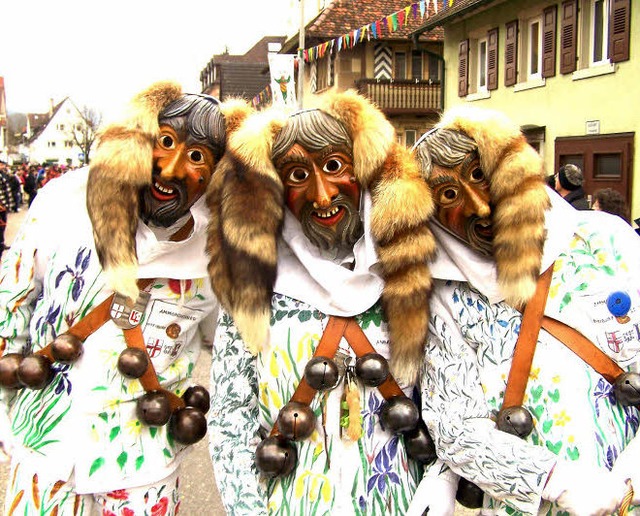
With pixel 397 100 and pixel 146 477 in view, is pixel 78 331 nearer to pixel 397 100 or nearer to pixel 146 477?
pixel 146 477

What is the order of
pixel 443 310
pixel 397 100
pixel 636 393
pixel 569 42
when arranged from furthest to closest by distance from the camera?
pixel 397 100
pixel 569 42
pixel 443 310
pixel 636 393

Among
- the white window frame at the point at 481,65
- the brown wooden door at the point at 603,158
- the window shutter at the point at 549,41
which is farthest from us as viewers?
the white window frame at the point at 481,65

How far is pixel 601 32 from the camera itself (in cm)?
1270

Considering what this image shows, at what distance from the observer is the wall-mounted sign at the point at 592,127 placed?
41.3 feet

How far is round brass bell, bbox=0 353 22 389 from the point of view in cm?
250

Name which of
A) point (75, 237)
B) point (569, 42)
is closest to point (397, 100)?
point (569, 42)

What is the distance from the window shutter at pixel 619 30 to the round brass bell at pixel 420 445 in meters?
11.0

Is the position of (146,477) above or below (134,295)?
below

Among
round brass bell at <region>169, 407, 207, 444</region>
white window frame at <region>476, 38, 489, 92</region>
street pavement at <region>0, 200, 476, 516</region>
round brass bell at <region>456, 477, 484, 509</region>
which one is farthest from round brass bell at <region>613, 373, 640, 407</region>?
white window frame at <region>476, 38, 489, 92</region>

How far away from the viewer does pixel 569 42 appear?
13.2 m

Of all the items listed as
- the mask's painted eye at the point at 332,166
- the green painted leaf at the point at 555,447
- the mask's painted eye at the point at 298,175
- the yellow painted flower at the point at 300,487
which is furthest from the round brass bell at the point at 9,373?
the green painted leaf at the point at 555,447

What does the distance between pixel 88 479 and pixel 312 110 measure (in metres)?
1.37

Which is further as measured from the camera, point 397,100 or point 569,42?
point 397,100

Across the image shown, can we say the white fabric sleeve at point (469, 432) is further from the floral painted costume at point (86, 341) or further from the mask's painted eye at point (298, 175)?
the floral painted costume at point (86, 341)
